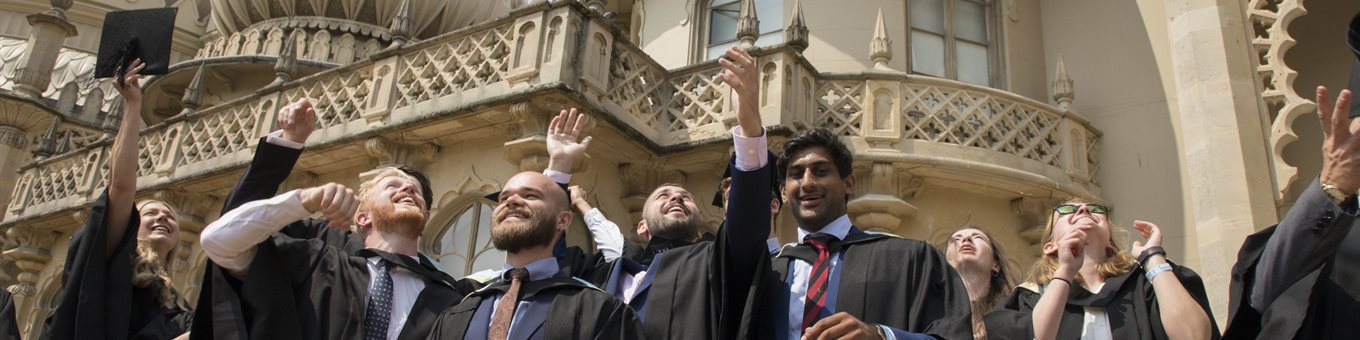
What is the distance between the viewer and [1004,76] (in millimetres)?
11023

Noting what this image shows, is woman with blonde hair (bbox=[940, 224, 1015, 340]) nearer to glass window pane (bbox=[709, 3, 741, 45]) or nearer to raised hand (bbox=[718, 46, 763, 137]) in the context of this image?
raised hand (bbox=[718, 46, 763, 137])

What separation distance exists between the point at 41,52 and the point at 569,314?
57.2 feet

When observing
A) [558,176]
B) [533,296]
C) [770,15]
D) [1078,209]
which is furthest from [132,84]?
[770,15]

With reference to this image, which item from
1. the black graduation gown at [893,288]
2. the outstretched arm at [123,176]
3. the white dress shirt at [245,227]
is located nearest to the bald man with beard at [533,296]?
the black graduation gown at [893,288]

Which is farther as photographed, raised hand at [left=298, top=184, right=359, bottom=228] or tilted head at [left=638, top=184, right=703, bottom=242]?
tilted head at [left=638, top=184, right=703, bottom=242]

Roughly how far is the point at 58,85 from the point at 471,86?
1789 cm

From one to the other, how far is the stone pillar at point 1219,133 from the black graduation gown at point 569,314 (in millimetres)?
6267

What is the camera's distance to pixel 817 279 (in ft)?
11.7

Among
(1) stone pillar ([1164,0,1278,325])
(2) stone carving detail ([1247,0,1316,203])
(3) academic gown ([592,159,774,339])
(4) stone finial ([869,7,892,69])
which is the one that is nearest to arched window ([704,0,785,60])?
(4) stone finial ([869,7,892,69])

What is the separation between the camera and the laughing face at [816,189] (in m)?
3.67

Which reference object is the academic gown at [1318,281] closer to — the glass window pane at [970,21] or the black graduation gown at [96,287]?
the black graduation gown at [96,287]

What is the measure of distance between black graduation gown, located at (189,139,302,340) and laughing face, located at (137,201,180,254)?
1.23m

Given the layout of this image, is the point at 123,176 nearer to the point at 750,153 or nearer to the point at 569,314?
the point at 569,314

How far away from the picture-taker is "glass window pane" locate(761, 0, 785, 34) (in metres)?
11.1
